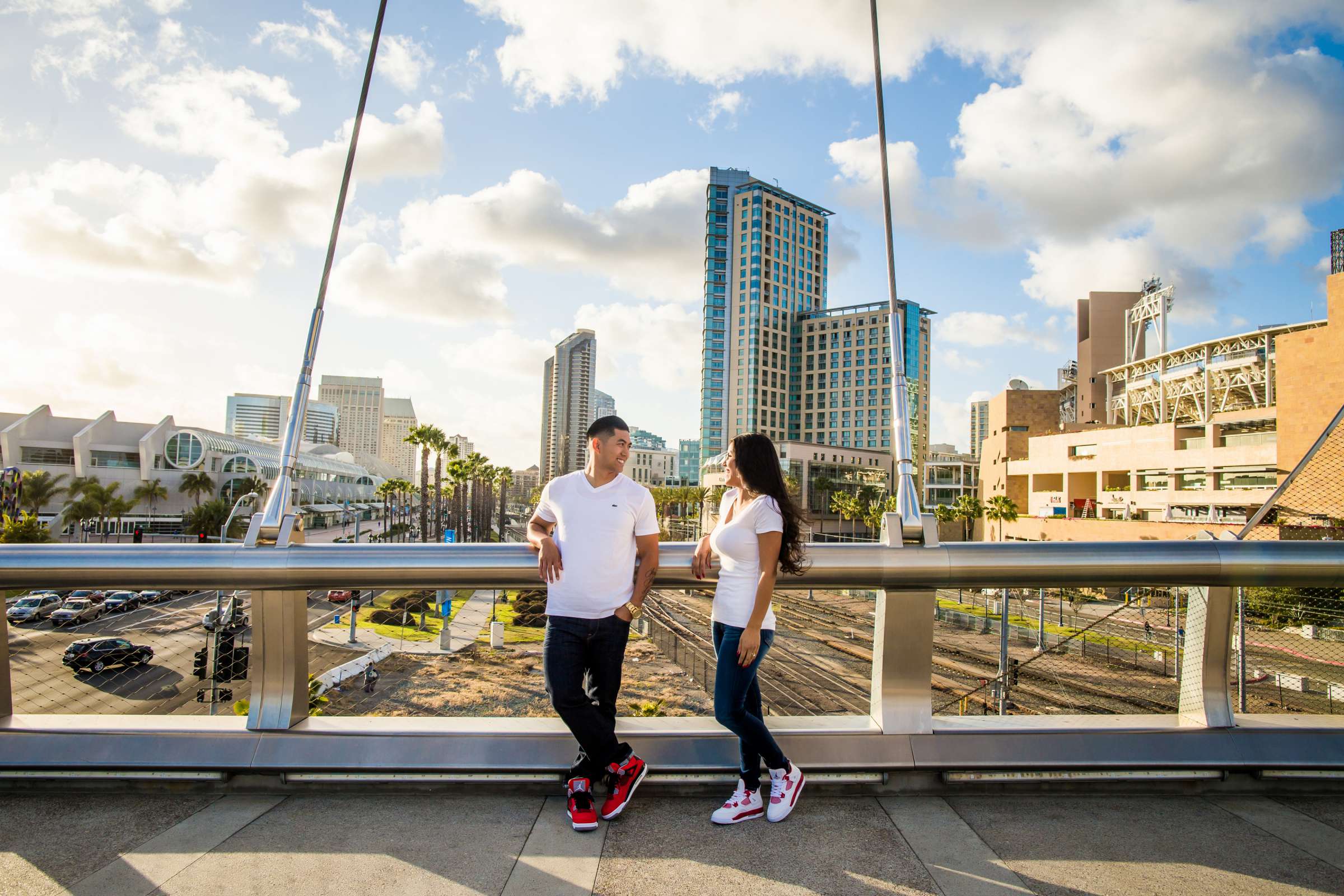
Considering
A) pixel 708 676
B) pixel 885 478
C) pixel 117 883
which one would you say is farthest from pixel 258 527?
pixel 885 478

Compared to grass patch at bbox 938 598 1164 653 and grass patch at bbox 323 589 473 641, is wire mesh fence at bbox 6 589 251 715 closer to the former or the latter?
grass patch at bbox 323 589 473 641

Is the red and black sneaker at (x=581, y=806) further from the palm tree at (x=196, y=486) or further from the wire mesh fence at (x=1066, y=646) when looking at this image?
the palm tree at (x=196, y=486)

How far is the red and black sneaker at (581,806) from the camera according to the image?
286cm

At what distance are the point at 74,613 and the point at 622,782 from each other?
3993 millimetres

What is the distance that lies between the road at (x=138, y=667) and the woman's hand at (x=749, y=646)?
6.83 feet

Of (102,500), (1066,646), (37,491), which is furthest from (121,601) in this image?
(37,491)

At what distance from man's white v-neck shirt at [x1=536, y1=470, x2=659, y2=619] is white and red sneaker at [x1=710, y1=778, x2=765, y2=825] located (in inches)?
38.7

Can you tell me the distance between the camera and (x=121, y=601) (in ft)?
11.1

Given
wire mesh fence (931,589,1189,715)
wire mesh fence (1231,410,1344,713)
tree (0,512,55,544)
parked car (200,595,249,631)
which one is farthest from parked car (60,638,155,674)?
tree (0,512,55,544)

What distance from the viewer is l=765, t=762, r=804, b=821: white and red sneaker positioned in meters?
2.96

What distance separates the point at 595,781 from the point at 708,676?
77 centimetres

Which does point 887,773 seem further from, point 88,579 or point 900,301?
point 88,579

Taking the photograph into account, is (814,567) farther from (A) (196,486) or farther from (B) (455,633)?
(A) (196,486)

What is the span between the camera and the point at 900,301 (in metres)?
4.12
